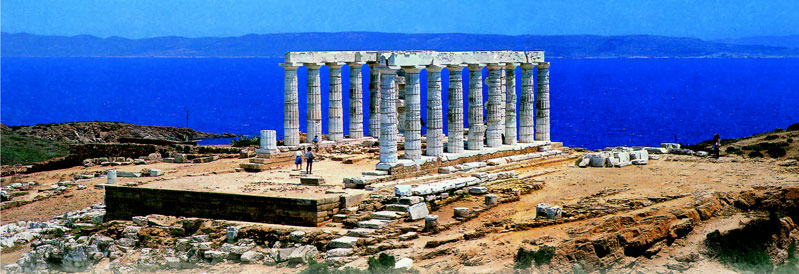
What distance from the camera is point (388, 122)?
3791 centimetres

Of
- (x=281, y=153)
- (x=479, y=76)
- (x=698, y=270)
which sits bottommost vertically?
(x=698, y=270)

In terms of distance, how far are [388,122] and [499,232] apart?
25.4ft

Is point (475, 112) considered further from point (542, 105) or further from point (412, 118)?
point (542, 105)

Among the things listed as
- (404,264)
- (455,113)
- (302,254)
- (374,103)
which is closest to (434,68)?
(455,113)

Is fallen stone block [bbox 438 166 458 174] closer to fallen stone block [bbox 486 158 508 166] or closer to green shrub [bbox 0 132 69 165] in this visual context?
fallen stone block [bbox 486 158 508 166]

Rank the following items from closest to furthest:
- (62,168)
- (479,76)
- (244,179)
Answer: (244,179) → (479,76) → (62,168)

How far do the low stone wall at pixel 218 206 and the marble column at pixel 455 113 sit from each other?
835 centimetres

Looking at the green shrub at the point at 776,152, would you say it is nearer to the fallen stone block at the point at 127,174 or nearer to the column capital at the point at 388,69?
the column capital at the point at 388,69

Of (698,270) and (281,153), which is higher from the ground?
(281,153)

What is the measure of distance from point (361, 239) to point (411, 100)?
9.12 metres

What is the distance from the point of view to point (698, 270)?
1128 inches

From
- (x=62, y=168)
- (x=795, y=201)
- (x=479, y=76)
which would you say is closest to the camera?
(x=795, y=201)

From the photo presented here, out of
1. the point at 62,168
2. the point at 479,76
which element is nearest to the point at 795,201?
the point at 479,76

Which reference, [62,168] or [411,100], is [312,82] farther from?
[62,168]
